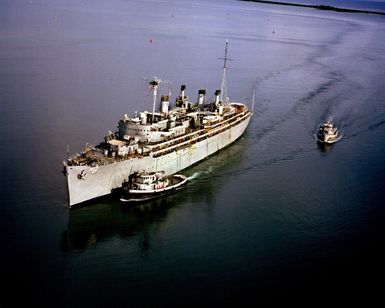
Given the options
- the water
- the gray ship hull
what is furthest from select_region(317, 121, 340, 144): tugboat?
the gray ship hull

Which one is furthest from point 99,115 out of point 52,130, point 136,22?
point 136,22

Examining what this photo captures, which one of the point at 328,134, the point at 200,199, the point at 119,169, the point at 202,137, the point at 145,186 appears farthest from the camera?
the point at 328,134

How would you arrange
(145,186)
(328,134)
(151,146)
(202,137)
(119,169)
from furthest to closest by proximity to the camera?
1. (328,134)
2. (202,137)
3. (151,146)
4. (119,169)
5. (145,186)

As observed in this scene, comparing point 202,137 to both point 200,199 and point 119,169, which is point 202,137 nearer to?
point 200,199

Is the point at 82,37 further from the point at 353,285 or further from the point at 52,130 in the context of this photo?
the point at 353,285

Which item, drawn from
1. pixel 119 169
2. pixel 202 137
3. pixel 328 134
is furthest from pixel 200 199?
pixel 328 134

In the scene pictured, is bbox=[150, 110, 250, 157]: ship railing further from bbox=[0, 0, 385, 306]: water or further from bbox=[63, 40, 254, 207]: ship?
bbox=[0, 0, 385, 306]: water

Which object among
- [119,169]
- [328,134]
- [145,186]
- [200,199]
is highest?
[328,134]

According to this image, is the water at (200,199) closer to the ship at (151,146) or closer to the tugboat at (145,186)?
the tugboat at (145,186)
